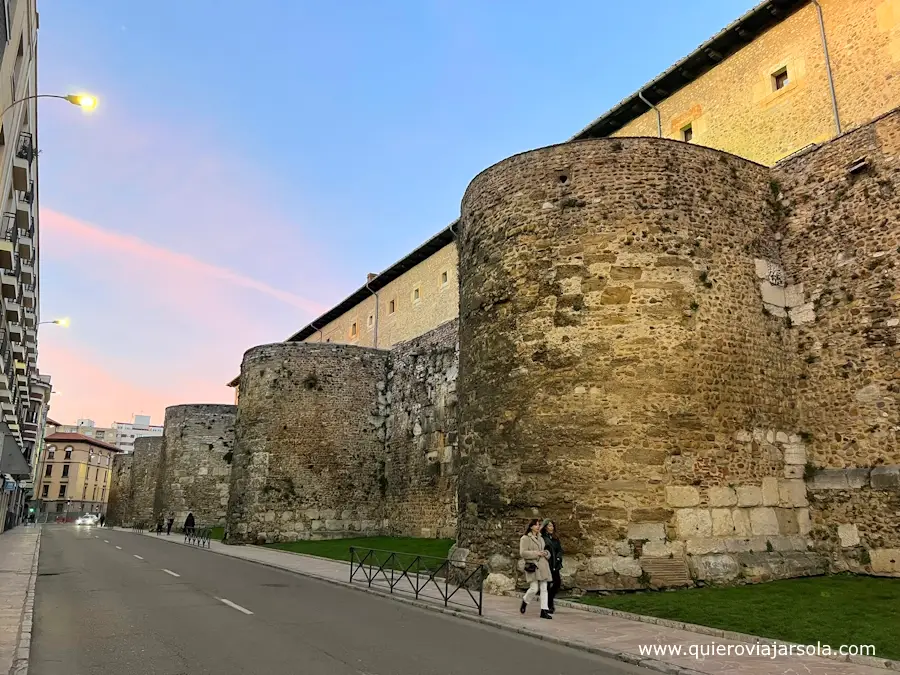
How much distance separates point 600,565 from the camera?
33.9 ft

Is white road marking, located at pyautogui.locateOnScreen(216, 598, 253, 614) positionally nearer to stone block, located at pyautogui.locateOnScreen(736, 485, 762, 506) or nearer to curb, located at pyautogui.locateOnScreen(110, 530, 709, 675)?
curb, located at pyautogui.locateOnScreen(110, 530, 709, 675)

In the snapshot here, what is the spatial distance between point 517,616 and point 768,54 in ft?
57.8

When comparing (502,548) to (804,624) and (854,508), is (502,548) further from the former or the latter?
(854,508)

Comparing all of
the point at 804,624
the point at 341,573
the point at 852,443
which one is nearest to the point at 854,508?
the point at 852,443

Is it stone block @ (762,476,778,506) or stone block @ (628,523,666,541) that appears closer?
stone block @ (628,523,666,541)

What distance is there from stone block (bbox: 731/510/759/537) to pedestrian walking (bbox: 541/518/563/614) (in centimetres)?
306

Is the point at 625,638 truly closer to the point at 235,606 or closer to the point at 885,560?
the point at 885,560

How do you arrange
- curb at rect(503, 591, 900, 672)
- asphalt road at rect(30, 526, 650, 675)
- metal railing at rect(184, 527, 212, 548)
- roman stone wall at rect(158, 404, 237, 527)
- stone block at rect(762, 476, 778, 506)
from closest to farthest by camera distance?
curb at rect(503, 591, 900, 672) < asphalt road at rect(30, 526, 650, 675) < stone block at rect(762, 476, 778, 506) < metal railing at rect(184, 527, 212, 548) < roman stone wall at rect(158, 404, 237, 527)

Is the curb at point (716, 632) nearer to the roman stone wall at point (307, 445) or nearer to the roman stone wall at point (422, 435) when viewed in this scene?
the roman stone wall at point (422, 435)

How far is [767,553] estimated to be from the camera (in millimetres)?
10883

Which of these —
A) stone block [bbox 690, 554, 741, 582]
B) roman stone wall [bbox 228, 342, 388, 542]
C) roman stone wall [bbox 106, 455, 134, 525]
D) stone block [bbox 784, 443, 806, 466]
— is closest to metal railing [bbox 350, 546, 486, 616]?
stone block [bbox 690, 554, 741, 582]

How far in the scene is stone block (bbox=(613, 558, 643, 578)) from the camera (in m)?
10.2

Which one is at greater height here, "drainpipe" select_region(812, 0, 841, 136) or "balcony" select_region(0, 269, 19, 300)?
"drainpipe" select_region(812, 0, 841, 136)

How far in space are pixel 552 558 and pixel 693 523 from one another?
2600 millimetres
